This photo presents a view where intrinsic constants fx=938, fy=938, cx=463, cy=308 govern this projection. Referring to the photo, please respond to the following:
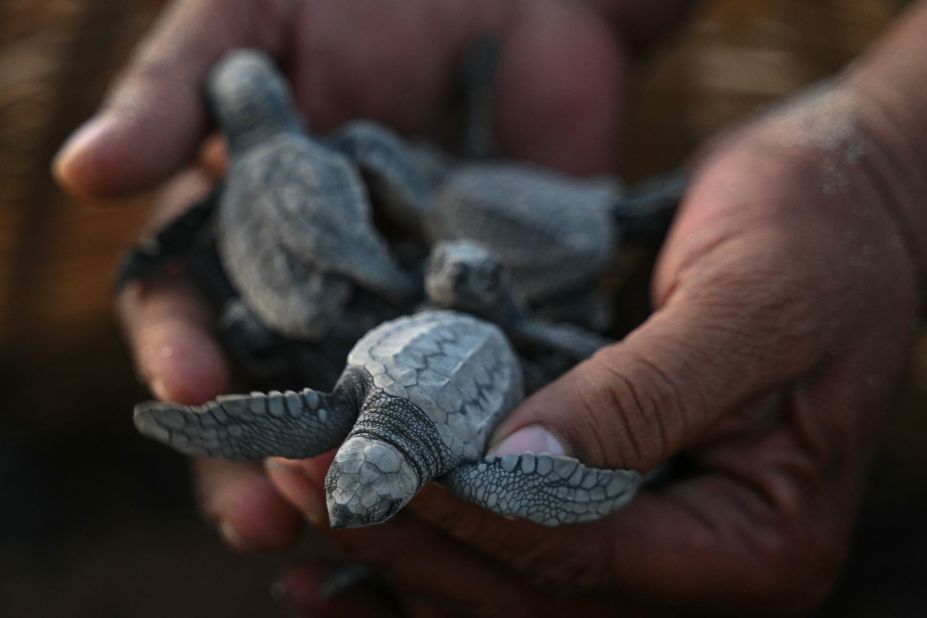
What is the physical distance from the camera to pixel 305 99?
1.56 m

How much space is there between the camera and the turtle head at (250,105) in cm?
124

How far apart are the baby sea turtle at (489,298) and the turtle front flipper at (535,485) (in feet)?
0.77

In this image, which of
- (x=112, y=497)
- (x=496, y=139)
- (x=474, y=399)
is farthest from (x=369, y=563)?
(x=112, y=497)

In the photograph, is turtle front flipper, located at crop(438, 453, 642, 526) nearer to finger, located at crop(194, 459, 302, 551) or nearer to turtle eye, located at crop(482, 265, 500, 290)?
turtle eye, located at crop(482, 265, 500, 290)

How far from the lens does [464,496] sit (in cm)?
79

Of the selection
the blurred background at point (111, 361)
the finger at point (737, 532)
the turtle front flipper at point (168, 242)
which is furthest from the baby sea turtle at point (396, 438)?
the blurred background at point (111, 361)

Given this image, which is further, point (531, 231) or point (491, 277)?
point (531, 231)

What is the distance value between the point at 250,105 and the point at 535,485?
2.32ft

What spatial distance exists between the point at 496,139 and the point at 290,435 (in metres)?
1.03

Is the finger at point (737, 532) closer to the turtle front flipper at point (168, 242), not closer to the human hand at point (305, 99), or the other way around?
the human hand at point (305, 99)

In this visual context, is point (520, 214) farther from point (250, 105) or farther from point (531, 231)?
point (250, 105)

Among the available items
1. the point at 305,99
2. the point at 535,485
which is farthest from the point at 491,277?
the point at 305,99

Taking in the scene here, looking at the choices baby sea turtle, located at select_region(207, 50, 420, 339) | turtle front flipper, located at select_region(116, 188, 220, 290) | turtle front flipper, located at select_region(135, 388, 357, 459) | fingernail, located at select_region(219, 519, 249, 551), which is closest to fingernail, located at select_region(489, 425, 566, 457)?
turtle front flipper, located at select_region(135, 388, 357, 459)

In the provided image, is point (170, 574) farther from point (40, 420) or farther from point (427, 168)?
point (427, 168)
